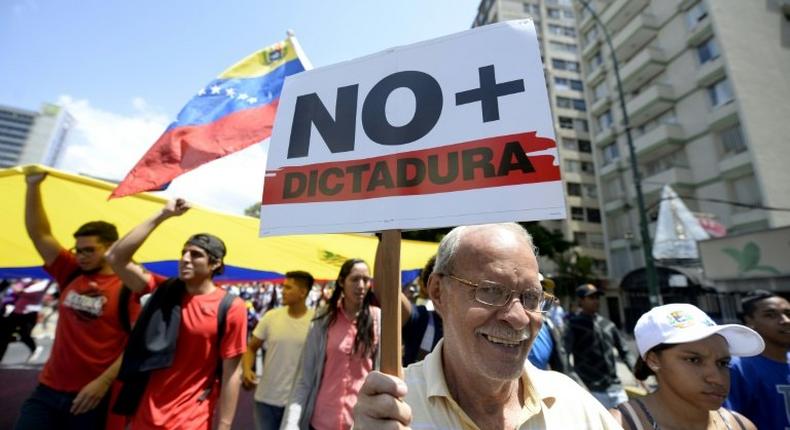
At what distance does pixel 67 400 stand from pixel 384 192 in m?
2.87

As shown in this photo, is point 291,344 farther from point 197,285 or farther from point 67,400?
point 67,400

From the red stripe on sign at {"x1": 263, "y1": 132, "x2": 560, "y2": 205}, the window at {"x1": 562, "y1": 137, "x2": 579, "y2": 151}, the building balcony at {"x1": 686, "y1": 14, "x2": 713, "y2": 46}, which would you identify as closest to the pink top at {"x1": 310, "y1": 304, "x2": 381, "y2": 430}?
the red stripe on sign at {"x1": 263, "y1": 132, "x2": 560, "y2": 205}

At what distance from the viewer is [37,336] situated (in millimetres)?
13867

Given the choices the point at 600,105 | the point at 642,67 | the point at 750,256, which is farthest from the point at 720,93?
the point at 750,256

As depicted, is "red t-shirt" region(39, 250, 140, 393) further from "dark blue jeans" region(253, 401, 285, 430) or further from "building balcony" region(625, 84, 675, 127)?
"building balcony" region(625, 84, 675, 127)

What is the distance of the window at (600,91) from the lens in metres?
28.1

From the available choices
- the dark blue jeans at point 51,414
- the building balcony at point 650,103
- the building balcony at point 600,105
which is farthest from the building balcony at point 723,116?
the dark blue jeans at point 51,414

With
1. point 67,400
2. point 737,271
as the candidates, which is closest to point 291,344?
point 67,400

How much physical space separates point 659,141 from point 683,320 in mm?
25180

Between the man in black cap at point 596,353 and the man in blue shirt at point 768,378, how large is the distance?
1.89 m

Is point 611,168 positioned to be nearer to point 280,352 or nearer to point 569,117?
point 569,117

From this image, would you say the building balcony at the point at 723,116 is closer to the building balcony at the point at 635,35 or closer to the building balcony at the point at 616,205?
the building balcony at the point at 616,205

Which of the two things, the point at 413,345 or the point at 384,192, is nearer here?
the point at 384,192

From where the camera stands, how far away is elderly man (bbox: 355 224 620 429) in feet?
4.17
